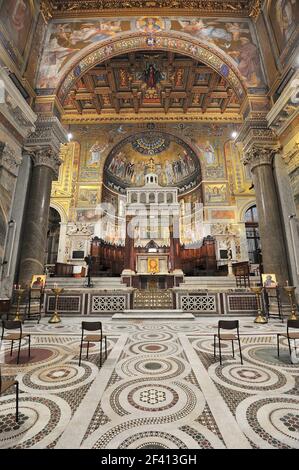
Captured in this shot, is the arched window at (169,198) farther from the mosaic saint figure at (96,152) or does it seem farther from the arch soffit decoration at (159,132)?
the mosaic saint figure at (96,152)

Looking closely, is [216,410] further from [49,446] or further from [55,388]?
[55,388]

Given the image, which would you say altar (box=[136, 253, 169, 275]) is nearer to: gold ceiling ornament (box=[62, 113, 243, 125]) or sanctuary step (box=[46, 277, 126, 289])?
sanctuary step (box=[46, 277, 126, 289])

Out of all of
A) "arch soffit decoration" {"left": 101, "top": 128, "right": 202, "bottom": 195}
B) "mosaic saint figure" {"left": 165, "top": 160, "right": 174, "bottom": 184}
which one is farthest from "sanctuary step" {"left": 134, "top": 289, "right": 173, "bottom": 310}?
"mosaic saint figure" {"left": 165, "top": 160, "right": 174, "bottom": 184}

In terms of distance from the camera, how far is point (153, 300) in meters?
8.82

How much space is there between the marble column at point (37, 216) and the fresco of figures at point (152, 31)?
4028 mm

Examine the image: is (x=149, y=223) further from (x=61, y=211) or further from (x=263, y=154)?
(x=263, y=154)

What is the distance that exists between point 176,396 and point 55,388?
1.40 m

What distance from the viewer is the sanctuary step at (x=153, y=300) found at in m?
8.53

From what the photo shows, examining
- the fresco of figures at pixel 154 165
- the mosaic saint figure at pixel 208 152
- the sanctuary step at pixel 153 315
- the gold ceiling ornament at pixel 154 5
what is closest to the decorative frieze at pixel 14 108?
the gold ceiling ornament at pixel 154 5

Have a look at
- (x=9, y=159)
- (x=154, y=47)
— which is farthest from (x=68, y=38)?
(x=9, y=159)

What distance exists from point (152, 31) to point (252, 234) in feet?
44.1

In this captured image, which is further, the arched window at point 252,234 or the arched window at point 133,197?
the arched window at point 133,197

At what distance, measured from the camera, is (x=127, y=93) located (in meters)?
15.9

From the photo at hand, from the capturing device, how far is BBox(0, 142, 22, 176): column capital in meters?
6.74
